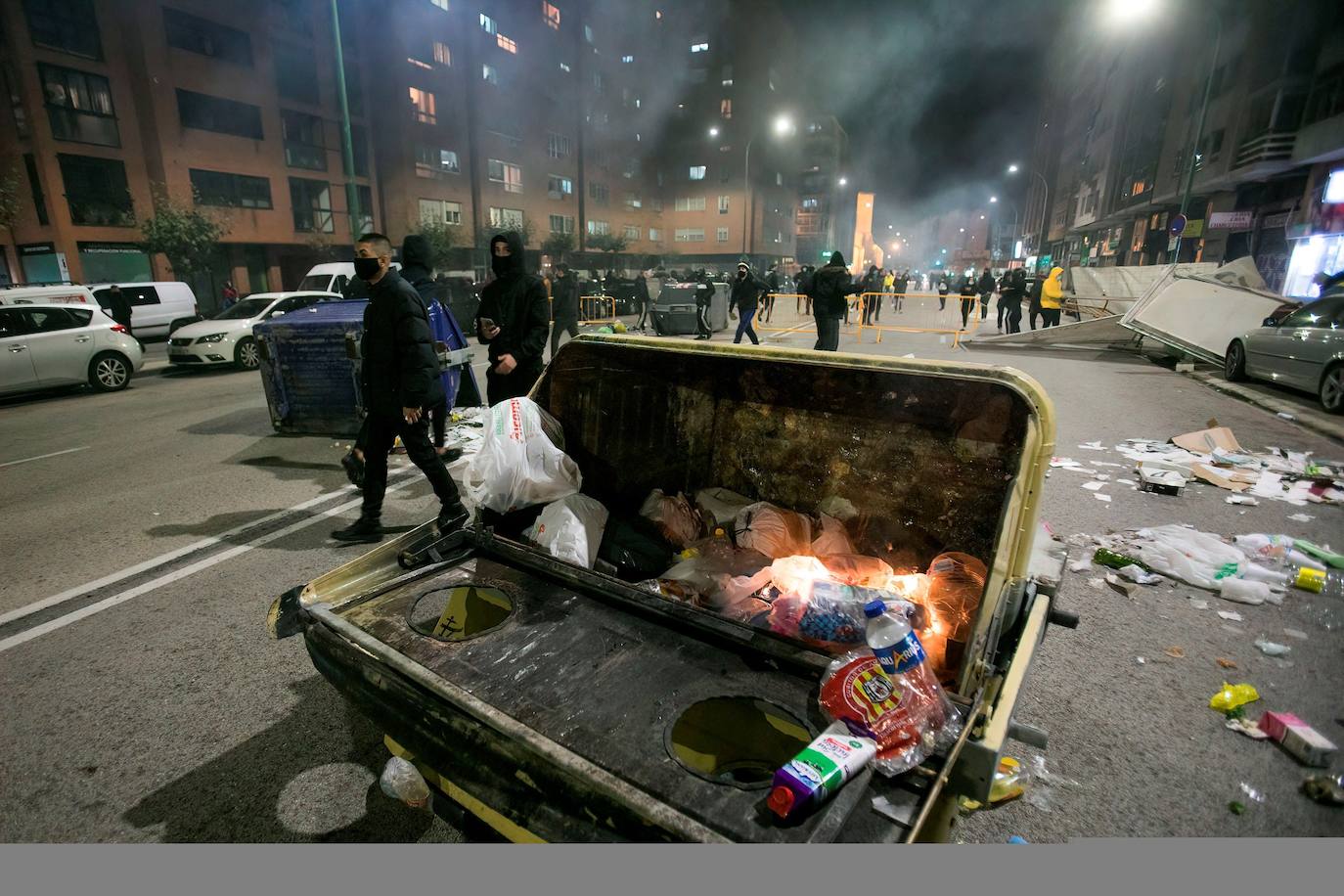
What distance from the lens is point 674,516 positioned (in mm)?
3393

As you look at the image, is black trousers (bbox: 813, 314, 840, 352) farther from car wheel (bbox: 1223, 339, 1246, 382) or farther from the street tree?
the street tree

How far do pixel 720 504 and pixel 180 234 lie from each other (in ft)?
96.8

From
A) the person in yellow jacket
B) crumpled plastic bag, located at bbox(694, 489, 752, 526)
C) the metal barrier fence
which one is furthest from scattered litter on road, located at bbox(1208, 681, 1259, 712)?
the metal barrier fence

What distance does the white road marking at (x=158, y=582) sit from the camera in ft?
11.0

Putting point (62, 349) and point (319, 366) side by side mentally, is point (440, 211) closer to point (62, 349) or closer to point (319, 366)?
point (62, 349)

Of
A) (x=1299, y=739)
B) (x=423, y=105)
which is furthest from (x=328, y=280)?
(x=423, y=105)

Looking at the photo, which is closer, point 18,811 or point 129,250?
point 18,811

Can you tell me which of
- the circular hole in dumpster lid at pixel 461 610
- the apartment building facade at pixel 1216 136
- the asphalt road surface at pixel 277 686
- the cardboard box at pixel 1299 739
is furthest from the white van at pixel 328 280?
the apartment building facade at pixel 1216 136

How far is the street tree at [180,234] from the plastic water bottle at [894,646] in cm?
3085

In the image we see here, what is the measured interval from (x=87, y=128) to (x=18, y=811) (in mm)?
32585

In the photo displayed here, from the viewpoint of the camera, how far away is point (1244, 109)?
2588 cm

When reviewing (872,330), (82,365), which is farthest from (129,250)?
(872,330)

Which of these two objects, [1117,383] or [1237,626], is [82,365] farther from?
[1117,383]

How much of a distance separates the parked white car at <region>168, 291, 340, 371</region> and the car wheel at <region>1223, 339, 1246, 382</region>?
1681 cm
